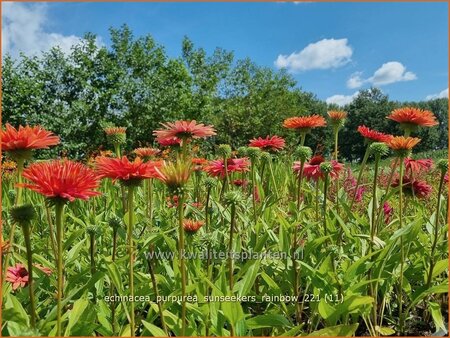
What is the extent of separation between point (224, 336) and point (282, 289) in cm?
34

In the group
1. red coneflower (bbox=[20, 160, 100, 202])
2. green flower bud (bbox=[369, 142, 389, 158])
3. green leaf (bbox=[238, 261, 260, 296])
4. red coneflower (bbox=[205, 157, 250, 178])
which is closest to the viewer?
red coneflower (bbox=[20, 160, 100, 202])

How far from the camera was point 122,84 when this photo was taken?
797 centimetres

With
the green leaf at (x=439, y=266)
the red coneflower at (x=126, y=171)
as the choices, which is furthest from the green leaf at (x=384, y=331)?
the red coneflower at (x=126, y=171)

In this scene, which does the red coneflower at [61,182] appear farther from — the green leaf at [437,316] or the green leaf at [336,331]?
the green leaf at [437,316]

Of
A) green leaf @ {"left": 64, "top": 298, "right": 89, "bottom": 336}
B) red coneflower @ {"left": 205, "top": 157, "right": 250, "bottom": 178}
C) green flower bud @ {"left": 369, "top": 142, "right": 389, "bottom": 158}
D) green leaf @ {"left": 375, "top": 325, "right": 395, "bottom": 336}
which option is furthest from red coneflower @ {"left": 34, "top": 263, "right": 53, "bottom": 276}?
green flower bud @ {"left": 369, "top": 142, "right": 389, "bottom": 158}

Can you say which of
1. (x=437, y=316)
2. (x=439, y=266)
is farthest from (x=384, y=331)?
(x=439, y=266)

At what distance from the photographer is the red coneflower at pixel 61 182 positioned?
2.51ft

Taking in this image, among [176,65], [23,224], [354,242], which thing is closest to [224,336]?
[23,224]

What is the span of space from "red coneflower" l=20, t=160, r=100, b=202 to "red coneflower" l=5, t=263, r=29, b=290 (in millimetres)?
469

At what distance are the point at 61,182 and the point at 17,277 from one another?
0.54 meters

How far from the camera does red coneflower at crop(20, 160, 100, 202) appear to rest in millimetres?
765

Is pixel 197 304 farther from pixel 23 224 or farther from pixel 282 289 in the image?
pixel 23 224

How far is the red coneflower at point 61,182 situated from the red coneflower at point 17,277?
469mm

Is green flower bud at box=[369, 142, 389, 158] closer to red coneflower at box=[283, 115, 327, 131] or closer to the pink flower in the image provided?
red coneflower at box=[283, 115, 327, 131]
